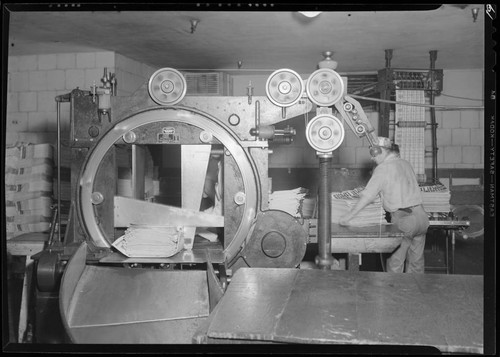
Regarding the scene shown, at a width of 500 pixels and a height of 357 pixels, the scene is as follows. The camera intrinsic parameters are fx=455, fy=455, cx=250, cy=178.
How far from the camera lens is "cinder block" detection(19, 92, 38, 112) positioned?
16.0 feet

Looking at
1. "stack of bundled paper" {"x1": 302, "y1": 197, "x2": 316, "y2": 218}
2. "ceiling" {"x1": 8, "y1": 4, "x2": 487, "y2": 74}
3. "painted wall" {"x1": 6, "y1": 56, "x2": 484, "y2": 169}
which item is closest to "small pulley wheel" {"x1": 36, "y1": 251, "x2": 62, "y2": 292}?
"stack of bundled paper" {"x1": 302, "y1": 197, "x2": 316, "y2": 218}

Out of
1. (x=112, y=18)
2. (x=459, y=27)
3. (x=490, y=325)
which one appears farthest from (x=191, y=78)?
(x=490, y=325)

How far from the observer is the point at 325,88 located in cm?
193

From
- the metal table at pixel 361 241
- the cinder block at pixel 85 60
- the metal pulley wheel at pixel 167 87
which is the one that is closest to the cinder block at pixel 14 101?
the cinder block at pixel 85 60

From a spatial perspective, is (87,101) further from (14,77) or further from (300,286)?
(14,77)

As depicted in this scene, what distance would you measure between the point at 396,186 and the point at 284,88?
145 cm

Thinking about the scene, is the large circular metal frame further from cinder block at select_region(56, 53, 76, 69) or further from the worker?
cinder block at select_region(56, 53, 76, 69)

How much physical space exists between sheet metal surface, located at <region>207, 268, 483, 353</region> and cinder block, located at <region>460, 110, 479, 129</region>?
4.27 meters

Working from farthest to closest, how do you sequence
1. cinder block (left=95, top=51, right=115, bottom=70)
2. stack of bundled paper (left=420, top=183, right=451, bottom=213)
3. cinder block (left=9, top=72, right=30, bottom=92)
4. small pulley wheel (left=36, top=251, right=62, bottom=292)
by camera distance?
cinder block (left=9, top=72, right=30, bottom=92)
cinder block (left=95, top=51, right=115, bottom=70)
stack of bundled paper (left=420, top=183, right=451, bottom=213)
small pulley wheel (left=36, top=251, right=62, bottom=292)

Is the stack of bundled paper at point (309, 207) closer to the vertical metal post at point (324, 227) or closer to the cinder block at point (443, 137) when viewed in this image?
the vertical metal post at point (324, 227)

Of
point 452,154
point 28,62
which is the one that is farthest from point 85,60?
point 452,154

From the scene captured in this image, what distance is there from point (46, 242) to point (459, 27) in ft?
11.8

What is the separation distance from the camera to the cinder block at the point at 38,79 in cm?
474

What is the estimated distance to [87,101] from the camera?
204cm
